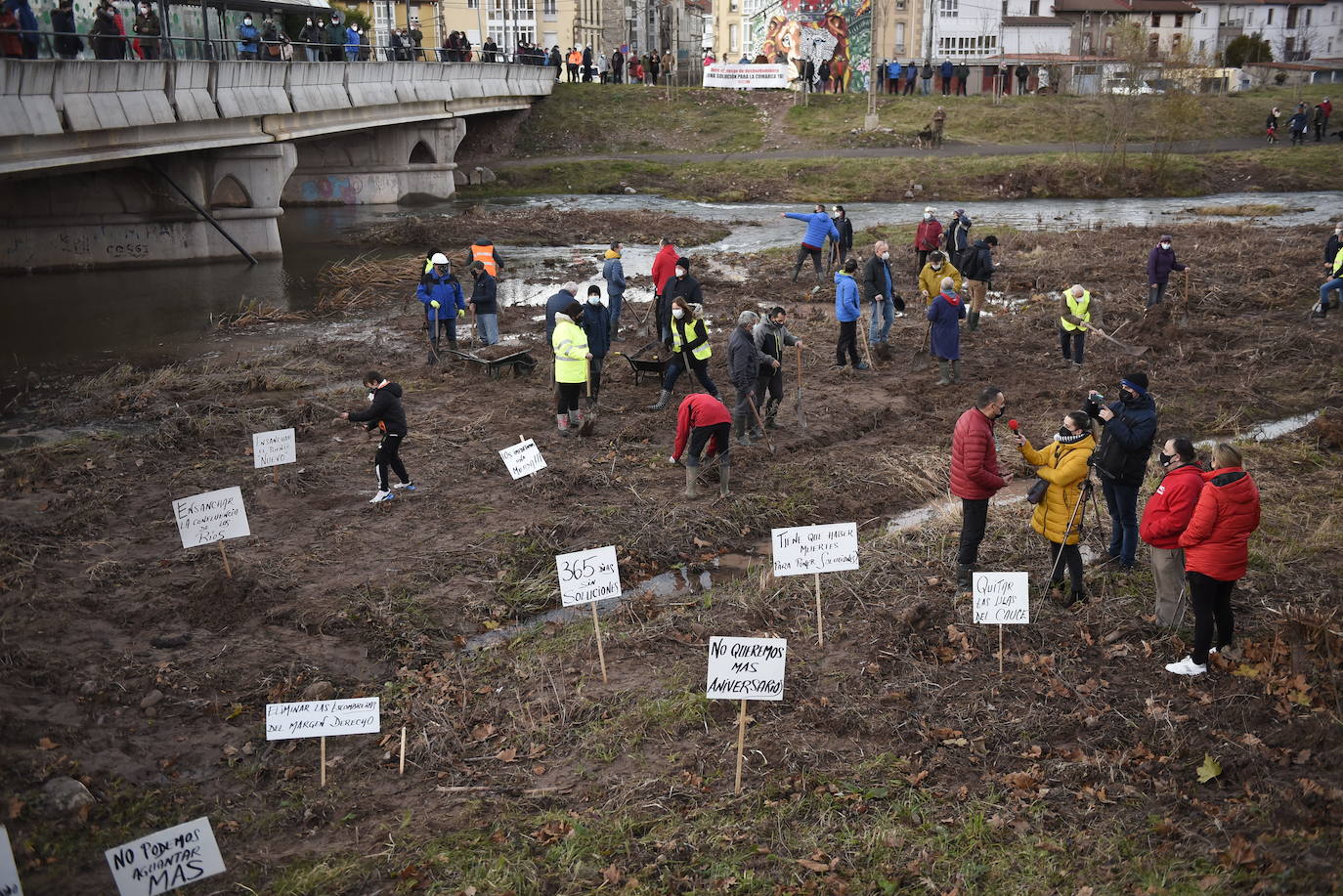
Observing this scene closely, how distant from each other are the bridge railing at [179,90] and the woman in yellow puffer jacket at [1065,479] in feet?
59.5

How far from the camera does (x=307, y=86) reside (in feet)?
103

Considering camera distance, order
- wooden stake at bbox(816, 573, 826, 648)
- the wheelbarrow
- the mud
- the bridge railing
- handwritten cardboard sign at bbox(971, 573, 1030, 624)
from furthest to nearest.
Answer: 1. the bridge railing
2. the wheelbarrow
3. wooden stake at bbox(816, 573, 826, 648)
4. handwritten cardboard sign at bbox(971, 573, 1030, 624)
5. the mud

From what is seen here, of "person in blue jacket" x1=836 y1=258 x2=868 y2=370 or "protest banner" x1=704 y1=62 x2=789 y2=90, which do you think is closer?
"person in blue jacket" x1=836 y1=258 x2=868 y2=370

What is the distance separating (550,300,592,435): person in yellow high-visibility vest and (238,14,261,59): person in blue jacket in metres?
17.7

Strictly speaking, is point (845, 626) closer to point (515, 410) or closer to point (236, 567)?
point (236, 567)

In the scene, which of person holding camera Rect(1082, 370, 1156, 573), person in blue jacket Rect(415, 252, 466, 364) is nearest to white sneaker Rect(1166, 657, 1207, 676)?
person holding camera Rect(1082, 370, 1156, 573)

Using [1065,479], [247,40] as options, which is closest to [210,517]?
[1065,479]

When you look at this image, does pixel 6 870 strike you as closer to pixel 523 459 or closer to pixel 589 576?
pixel 589 576

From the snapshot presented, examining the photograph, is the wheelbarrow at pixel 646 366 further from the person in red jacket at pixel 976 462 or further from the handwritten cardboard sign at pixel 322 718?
the handwritten cardboard sign at pixel 322 718

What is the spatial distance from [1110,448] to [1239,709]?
2.78 metres

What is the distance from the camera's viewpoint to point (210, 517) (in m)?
10.7

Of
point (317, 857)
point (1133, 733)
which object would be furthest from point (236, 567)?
point (1133, 733)

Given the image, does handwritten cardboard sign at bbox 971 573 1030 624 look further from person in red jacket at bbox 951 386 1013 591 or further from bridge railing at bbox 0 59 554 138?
bridge railing at bbox 0 59 554 138

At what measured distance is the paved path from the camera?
4681 cm
